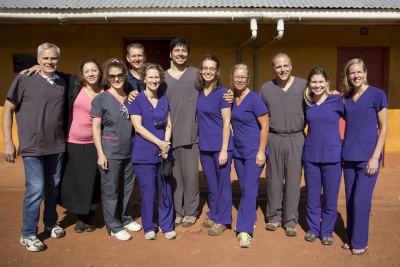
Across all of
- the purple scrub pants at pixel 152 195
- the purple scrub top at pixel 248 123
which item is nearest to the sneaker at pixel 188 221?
the purple scrub pants at pixel 152 195

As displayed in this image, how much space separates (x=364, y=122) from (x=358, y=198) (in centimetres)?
70

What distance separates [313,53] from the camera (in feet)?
22.6

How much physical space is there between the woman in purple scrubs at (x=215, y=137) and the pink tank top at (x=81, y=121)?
1.09m

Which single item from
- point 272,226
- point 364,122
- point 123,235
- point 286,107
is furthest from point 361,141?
point 123,235

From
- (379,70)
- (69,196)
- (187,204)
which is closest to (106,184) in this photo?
(69,196)

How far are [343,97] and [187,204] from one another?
2004 millimetres

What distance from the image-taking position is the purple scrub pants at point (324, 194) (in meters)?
3.53

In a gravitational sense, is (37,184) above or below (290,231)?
above

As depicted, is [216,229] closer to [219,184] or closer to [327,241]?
[219,184]

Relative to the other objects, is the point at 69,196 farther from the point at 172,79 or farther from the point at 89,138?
the point at 172,79

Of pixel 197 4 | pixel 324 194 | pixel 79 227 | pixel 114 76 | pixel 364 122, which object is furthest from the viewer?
pixel 197 4

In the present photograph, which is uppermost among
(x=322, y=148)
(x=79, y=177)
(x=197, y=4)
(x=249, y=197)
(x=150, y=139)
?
(x=197, y=4)

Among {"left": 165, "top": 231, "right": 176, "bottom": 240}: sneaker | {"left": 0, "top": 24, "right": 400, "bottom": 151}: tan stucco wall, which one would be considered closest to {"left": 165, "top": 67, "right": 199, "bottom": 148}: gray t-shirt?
{"left": 165, "top": 231, "right": 176, "bottom": 240}: sneaker

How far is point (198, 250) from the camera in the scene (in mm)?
3551
